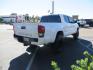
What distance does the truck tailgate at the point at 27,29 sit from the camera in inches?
347

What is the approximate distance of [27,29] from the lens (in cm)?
924

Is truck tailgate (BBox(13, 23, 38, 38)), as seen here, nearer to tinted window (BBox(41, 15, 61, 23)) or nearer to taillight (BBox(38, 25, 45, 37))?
taillight (BBox(38, 25, 45, 37))

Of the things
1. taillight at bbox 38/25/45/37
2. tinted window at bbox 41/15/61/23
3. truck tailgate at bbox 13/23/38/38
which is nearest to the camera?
taillight at bbox 38/25/45/37

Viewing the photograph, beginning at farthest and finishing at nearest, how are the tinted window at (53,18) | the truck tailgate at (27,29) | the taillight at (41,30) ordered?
the tinted window at (53,18) < the truck tailgate at (27,29) < the taillight at (41,30)

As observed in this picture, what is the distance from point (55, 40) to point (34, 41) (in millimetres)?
1729

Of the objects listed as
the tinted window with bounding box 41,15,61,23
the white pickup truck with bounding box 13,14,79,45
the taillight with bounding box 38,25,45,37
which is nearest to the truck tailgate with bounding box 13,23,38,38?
the white pickup truck with bounding box 13,14,79,45

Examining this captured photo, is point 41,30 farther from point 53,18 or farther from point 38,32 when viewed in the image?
point 53,18

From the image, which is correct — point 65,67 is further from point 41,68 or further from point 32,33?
point 32,33

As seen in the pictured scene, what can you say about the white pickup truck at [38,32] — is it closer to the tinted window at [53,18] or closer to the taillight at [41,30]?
the taillight at [41,30]

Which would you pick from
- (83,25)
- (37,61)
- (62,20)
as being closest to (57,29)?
(62,20)

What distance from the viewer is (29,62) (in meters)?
8.16

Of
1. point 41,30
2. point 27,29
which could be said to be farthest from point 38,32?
point 27,29

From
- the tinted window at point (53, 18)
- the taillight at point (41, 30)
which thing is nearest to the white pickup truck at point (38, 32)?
the taillight at point (41, 30)

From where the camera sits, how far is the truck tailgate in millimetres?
8802
